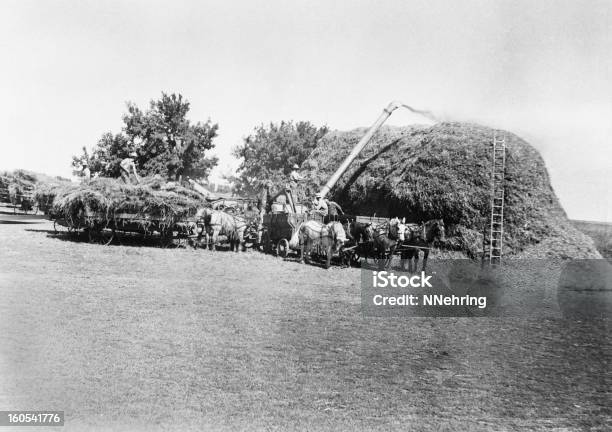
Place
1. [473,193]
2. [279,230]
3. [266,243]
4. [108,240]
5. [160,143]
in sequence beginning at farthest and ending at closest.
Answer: [160,143], [266,243], [108,240], [279,230], [473,193]

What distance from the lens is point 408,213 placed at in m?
15.3

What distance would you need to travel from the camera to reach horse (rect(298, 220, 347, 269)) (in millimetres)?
14039

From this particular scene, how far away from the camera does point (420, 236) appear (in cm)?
1314

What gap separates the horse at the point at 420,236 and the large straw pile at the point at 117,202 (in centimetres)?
740

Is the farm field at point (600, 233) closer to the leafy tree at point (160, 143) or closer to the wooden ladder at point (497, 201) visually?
the wooden ladder at point (497, 201)

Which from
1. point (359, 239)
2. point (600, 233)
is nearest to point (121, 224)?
point (359, 239)

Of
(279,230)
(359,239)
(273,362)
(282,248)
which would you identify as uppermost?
(279,230)

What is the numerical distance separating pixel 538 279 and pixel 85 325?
36.9ft

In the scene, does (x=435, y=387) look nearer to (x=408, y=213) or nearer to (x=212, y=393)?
(x=212, y=393)

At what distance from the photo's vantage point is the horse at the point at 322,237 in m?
14.0

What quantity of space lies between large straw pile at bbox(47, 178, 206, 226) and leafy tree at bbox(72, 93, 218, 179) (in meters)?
17.8

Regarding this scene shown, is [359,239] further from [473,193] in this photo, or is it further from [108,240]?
[108,240]

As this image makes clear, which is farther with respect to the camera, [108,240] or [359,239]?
[108,240]

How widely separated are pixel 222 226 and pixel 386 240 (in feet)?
19.8
